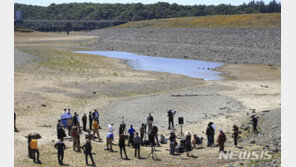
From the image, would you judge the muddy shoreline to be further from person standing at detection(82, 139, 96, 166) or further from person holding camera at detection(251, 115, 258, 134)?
person standing at detection(82, 139, 96, 166)

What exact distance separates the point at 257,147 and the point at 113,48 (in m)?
82.3

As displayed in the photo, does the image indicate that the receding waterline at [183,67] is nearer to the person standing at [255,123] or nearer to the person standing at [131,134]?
the person standing at [255,123]

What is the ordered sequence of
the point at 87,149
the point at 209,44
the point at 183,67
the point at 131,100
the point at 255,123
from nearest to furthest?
the point at 87,149 < the point at 255,123 < the point at 131,100 < the point at 183,67 < the point at 209,44

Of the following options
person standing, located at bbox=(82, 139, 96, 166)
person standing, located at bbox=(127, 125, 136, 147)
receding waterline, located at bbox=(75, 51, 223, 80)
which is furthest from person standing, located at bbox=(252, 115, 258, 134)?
receding waterline, located at bbox=(75, 51, 223, 80)

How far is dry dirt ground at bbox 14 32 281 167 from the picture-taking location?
19859 millimetres

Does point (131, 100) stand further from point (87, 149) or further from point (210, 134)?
point (87, 149)

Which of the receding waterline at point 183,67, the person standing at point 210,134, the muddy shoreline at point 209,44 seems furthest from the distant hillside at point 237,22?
the person standing at point 210,134

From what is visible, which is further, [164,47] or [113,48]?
[113,48]

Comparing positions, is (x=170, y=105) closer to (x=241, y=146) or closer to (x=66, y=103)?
(x=66, y=103)

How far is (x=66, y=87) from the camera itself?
40.8 meters

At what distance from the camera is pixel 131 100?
118ft

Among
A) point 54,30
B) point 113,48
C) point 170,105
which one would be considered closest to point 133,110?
point 170,105

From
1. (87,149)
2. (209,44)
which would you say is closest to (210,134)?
(87,149)

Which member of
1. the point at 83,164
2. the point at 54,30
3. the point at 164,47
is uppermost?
the point at 54,30
